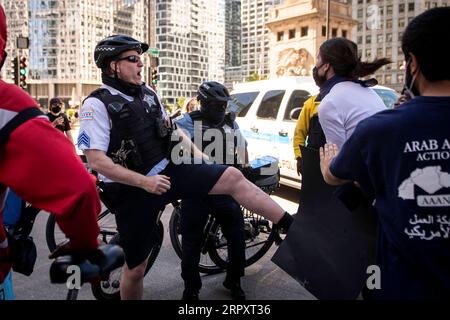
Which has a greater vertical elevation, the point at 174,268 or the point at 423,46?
the point at 423,46

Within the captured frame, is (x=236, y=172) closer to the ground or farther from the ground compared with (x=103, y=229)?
farther from the ground

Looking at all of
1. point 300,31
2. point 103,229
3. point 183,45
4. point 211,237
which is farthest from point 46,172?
point 183,45

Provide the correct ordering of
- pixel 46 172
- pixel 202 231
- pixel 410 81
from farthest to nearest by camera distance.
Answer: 1. pixel 202 231
2. pixel 410 81
3. pixel 46 172

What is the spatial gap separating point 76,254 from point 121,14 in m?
150

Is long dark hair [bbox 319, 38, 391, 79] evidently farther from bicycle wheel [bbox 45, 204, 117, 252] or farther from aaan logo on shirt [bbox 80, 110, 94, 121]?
bicycle wheel [bbox 45, 204, 117, 252]

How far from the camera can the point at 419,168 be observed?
155 cm

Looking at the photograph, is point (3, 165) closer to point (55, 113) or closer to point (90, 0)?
point (55, 113)

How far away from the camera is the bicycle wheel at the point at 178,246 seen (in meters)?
4.29

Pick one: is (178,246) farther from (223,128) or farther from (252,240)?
(223,128)

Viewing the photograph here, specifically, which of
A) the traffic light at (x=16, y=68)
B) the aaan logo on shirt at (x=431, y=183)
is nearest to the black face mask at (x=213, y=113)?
the aaan logo on shirt at (x=431, y=183)

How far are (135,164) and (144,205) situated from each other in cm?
28

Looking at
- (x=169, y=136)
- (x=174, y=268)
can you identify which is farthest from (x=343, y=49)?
(x=174, y=268)

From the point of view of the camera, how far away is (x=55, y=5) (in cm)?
13088

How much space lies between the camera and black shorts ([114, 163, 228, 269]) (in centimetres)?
287
